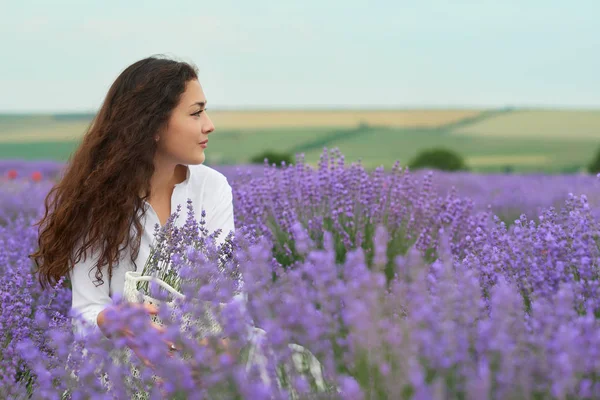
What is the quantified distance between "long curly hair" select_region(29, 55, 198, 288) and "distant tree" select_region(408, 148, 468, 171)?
334 inches

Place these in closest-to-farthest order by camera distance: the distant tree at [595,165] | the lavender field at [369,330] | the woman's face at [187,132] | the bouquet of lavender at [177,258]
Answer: the lavender field at [369,330] < the bouquet of lavender at [177,258] < the woman's face at [187,132] < the distant tree at [595,165]

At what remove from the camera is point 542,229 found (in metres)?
2.33

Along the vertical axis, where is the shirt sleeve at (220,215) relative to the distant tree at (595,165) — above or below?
above

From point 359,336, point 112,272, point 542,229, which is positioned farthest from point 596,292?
point 112,272

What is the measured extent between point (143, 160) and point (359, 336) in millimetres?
1741

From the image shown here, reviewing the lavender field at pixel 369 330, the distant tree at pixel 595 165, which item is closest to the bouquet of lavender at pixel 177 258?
the lavender field at pixel 369 330

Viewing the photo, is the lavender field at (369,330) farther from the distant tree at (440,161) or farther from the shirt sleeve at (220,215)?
the distant tree at (440,161)

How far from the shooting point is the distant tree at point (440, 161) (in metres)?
11.3

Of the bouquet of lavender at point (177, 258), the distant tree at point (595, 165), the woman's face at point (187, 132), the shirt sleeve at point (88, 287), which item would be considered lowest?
the distant tree at point (595, 165)

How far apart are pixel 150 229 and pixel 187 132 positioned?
15.9 inches

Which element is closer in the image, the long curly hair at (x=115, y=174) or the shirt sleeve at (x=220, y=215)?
the long curly hair at (x=115, y=174)

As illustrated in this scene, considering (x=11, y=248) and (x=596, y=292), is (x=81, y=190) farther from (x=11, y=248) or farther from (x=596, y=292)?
(x=596, y=292)

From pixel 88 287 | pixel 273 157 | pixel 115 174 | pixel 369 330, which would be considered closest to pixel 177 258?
pixel 88 287

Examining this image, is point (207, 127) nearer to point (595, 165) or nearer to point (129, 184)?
point (129, 184)
